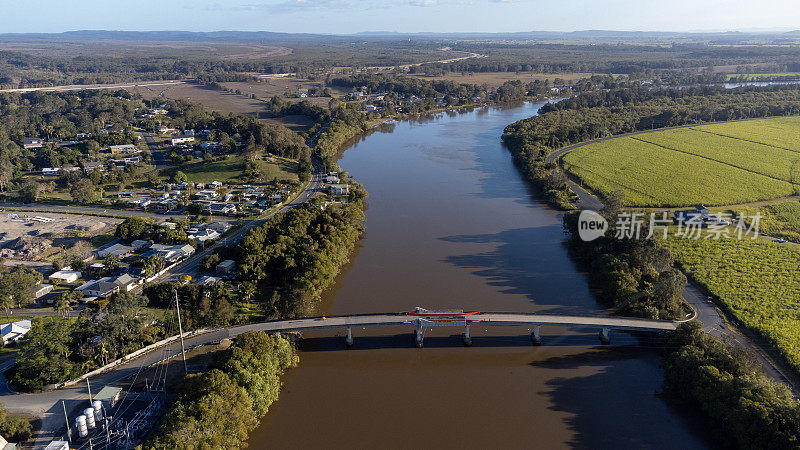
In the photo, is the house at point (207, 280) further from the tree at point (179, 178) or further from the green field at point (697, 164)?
the green field at point (697, 164)

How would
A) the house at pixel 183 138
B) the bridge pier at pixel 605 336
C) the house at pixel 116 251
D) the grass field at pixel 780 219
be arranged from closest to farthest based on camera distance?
the bridge pier at pixel 605 336
the house at pixel 116 251
the grass field at pixel 780 219
the house at pixel 183 138

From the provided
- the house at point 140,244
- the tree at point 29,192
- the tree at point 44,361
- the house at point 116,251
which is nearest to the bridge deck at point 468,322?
the tree at point 44,361

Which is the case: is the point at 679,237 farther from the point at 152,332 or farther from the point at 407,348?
the point at 152,332

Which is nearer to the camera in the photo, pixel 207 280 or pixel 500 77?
pixel 207 280

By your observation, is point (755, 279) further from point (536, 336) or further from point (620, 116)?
point (620, 116)

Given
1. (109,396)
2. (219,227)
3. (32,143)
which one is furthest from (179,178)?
(109,396)
